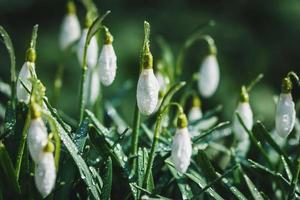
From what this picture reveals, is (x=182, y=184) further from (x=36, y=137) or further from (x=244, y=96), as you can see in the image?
(x=36, y=137)

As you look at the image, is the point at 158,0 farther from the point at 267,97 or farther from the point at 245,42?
the point at 267,97

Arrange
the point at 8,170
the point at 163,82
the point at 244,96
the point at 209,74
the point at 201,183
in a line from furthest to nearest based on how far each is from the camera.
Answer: the point at 209,74
the point at 163,82
the point at 244,96
the point at 201,183
the point at 8,170

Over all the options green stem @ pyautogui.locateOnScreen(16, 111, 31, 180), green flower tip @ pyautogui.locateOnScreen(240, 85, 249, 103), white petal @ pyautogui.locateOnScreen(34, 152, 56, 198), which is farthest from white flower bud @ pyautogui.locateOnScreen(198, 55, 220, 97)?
white petal @ pyautogui.locateOnScreen(34, 152, 56, 198)

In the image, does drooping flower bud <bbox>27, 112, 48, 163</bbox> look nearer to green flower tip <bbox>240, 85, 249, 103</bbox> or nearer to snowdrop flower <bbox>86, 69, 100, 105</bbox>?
Result: green flower tip <bbox>240, 85, 249, 103</bbox>

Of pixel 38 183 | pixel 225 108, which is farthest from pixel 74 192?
pixel 225 108

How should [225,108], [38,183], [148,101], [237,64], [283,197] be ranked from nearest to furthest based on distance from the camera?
[38,183], [148,101], [283,197], [225,108], [237,64]

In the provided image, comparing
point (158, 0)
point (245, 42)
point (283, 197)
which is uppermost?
point (158, 0)

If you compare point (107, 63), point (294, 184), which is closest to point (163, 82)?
point (107, 63)

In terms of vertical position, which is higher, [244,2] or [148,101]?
[244,2]
